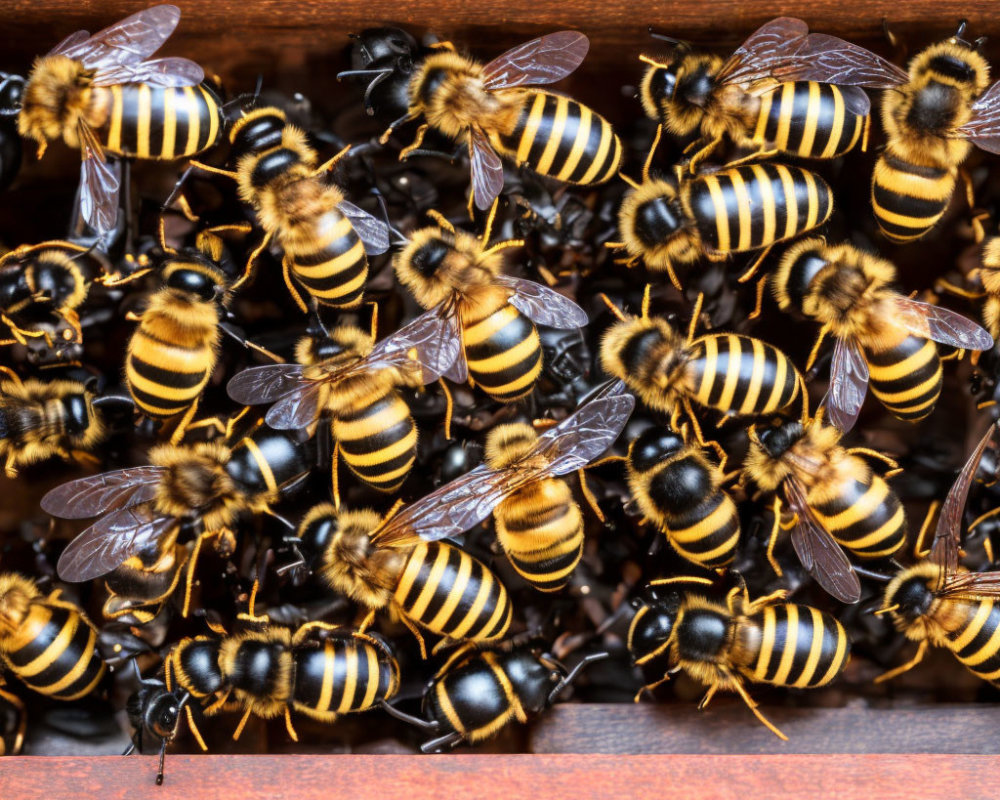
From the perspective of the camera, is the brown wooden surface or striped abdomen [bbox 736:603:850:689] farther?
striped abdomen [bbox 736:603:850:689]

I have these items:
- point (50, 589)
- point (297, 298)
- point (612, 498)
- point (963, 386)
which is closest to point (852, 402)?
point (963, 386)

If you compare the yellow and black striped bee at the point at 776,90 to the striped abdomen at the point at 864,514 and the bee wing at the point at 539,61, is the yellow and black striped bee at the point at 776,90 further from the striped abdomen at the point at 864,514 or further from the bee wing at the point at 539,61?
the striped abdomen at the point at 864,514

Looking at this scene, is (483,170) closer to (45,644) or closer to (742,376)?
(742,376)

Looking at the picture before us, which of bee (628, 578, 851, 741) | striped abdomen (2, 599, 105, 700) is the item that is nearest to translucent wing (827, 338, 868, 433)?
bee (628, 578, 851, 741)

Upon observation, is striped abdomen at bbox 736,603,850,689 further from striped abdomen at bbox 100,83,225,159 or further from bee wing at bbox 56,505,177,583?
striped abdomen at bbox 100,83,225,159

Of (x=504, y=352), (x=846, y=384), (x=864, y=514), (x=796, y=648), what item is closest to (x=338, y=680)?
(x=504, y=352)

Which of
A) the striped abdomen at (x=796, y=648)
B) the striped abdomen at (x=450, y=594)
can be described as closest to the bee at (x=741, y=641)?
the striped abdomen at (x=796, y=648)

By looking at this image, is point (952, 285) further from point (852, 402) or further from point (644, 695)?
point (644, 695)
